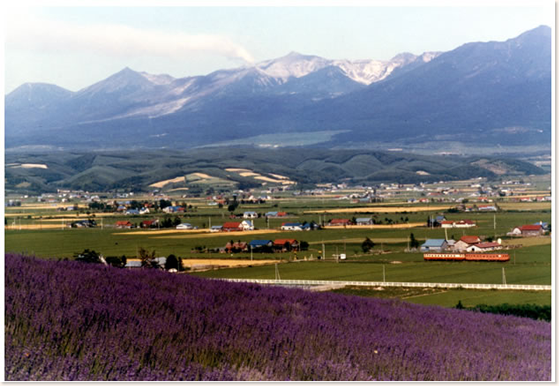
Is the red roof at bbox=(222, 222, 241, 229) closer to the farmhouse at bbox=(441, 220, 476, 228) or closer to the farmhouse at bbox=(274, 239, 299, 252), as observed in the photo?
the farmhouse at bbox=(274, 239, 299, 252)

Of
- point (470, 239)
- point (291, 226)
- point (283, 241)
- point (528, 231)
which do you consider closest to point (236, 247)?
point (283, 241)

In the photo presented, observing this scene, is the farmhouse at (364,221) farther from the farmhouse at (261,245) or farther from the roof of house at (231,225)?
the farmhouse at (261,245)

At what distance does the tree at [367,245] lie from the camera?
62.7ft

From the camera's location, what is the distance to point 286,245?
16.1 metres

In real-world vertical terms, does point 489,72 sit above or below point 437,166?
above

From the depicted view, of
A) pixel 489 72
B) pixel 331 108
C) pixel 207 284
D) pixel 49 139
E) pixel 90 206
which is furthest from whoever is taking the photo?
pixel 331 108

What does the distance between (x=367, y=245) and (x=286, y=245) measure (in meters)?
4.04

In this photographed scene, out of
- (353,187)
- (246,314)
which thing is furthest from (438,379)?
(353,187)

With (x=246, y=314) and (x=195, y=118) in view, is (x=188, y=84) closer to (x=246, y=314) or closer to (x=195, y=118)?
(x=195, y=118)

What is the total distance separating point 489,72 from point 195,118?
54.4m

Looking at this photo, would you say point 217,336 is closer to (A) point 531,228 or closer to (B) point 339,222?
(A) point 531,228

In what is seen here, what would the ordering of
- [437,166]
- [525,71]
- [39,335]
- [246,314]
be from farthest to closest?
[525,71], [437,166], [246,314], [39,335]

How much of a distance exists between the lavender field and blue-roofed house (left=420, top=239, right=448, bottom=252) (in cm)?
1240

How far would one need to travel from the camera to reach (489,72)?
14350 centimetres
